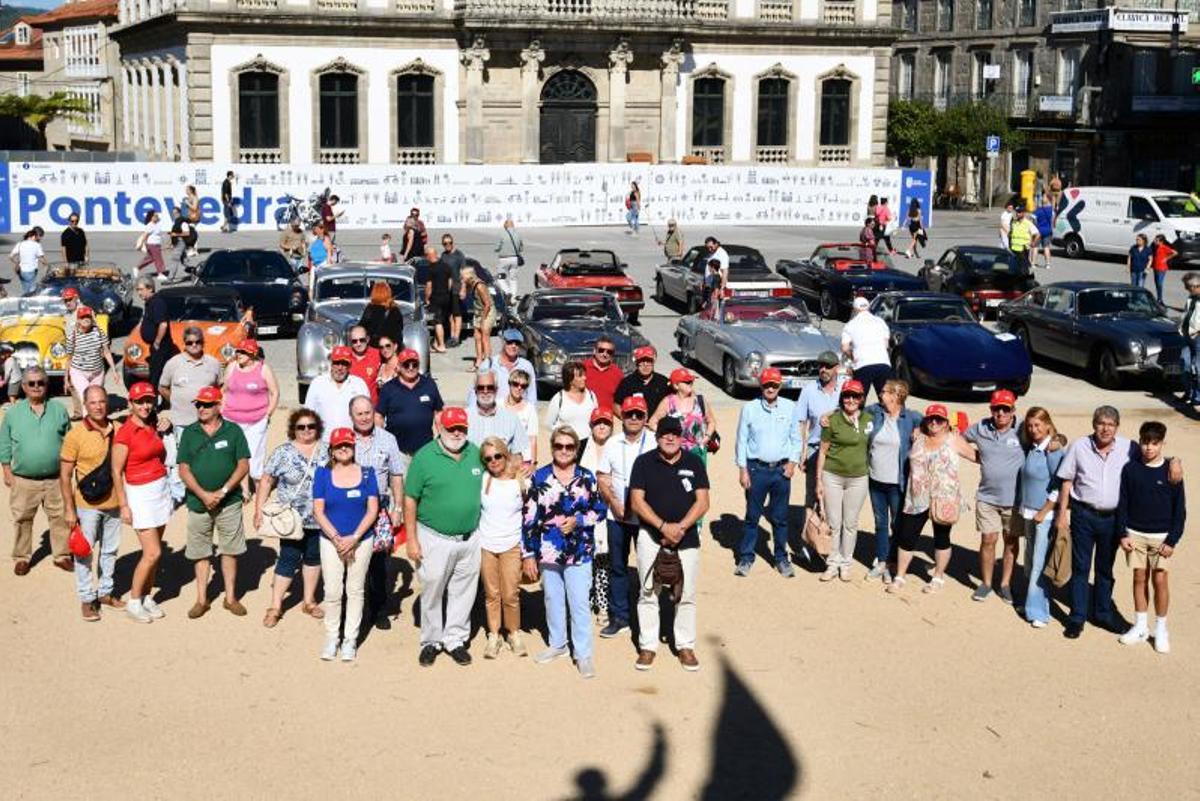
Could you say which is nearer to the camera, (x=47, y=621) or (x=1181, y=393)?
(x=47, y=621)

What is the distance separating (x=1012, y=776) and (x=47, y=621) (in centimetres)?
655

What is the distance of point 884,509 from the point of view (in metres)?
12.3

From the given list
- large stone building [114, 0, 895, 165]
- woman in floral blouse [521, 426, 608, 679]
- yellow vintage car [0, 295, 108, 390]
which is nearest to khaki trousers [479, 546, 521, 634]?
woman in floral blouse [521, 426, 608, 679]

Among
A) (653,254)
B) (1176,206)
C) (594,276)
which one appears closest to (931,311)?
(594,276)

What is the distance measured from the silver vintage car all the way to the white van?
841 inches

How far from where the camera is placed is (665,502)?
33.7 feet

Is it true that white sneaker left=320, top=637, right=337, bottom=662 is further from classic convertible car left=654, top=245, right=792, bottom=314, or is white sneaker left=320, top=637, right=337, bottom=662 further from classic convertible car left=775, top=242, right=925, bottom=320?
classic convertible car left=775, top=242, right=925, bottom=320

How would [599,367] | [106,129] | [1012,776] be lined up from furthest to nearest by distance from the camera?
1. [106,129]
2. [599,367]
3. [1012,776]

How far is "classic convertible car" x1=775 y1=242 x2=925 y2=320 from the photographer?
2656 centimetres

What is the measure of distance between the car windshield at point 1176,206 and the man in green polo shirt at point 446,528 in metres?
31.4

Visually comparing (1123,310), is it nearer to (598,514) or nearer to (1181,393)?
(1181,393)

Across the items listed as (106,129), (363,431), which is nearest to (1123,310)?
(363,431)

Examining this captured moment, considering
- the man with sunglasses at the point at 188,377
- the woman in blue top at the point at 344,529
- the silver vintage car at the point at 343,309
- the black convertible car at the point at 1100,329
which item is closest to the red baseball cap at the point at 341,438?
the woman in blue top at the point at 344,529

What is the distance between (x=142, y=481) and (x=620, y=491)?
3284 millimetres
